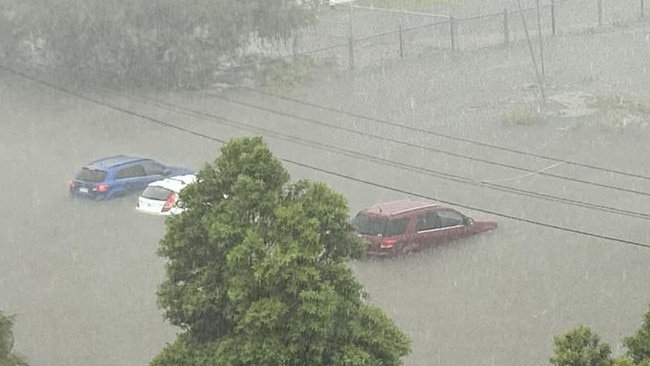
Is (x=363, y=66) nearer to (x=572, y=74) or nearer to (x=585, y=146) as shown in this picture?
(x=572, y=74)

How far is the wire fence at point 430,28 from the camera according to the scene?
32.0 m

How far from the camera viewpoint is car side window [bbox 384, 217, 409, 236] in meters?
16.9

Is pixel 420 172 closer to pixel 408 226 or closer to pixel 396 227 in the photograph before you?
pixel 408 226

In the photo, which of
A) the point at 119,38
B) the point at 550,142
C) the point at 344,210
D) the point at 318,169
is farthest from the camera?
the point at 119,38

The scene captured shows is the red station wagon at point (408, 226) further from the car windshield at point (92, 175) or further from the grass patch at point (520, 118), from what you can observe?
the grass patch at point (520, 118)

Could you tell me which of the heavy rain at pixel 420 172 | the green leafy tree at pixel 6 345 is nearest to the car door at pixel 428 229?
the heavy rain at pixel 420 172

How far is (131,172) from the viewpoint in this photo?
20.9m

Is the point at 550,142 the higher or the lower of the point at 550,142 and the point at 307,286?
the lower

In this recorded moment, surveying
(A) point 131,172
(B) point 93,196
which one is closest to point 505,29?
(A) point 131,172

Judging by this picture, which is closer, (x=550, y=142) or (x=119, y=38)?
(x=550, y=142)

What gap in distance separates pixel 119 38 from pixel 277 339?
2185 centimetres

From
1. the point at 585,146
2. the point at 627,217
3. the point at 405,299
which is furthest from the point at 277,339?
the point at 585,146

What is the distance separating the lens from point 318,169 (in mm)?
21719

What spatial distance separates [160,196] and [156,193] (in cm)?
13
